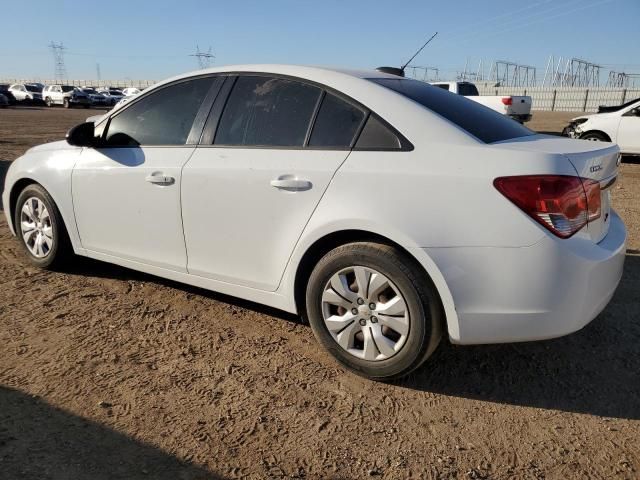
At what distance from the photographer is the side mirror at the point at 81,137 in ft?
12.5

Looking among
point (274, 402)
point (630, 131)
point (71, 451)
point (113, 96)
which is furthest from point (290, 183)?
point (113, 96)

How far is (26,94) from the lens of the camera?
156 feet

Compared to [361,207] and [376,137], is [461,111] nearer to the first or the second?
[376,137]

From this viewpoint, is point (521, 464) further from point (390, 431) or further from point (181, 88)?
point (181, 88)

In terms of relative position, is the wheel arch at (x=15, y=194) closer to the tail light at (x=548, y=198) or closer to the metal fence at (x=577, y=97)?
the tail light at (x=548, y=198)

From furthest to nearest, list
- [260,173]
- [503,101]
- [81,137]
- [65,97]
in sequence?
[65,97]
[503,101]
[81,137]
[260,173]

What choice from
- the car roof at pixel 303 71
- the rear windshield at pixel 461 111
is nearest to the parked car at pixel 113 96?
the car roof at pixel 303 71

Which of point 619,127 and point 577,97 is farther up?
point 619,127

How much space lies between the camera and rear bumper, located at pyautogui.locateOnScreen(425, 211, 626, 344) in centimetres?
235

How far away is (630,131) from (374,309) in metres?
10.3

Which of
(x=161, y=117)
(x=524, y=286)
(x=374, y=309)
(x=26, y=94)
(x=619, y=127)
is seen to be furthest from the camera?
(x=26, y=94)

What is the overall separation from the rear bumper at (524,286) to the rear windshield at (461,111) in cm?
66

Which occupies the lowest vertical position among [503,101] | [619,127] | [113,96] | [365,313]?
[113,96]

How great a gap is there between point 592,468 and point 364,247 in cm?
137
